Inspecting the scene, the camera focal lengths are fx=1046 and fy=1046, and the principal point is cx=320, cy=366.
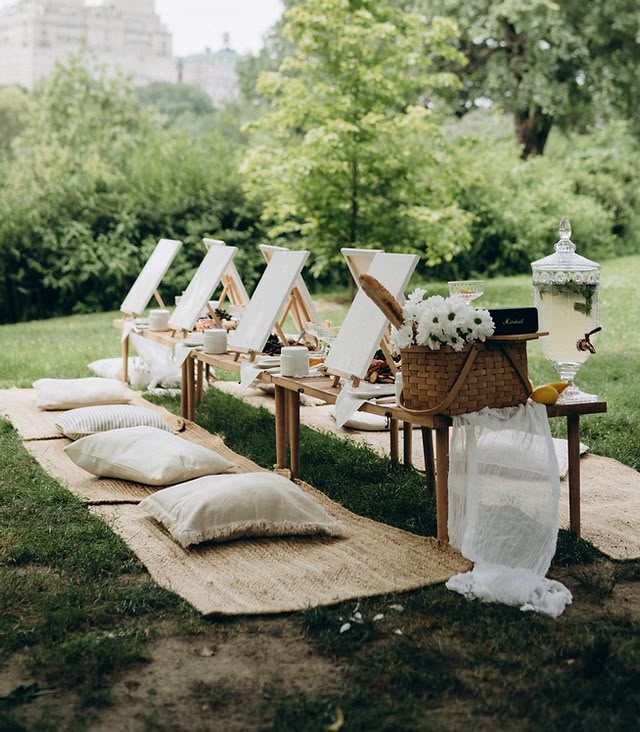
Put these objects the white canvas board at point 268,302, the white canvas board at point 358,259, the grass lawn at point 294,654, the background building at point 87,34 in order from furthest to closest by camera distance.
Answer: the background building at point 87,34, the white canvas board at point 268,302, the white canvas board at point 358,259, the grass lawn at point 294,654

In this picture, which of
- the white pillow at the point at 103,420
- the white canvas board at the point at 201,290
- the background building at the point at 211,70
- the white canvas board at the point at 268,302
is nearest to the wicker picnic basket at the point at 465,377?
the white canvas board at the point at 268,302

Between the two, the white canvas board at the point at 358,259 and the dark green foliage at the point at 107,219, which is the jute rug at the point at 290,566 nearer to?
the white canvas board at the point at 358,259

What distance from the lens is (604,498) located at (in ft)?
15.1

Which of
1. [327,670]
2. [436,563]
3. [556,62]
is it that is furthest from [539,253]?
[327,670]

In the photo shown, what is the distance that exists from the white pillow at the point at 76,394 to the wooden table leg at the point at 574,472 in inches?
134

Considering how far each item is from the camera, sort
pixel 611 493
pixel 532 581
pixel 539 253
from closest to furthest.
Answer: pixel 532 581, pixel 611 493, pixel 539 253

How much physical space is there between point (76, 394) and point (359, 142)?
19.7 ft

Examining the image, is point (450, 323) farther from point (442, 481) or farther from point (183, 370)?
point (183, 370)

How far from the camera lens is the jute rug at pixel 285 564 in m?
3.38

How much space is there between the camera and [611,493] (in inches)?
185

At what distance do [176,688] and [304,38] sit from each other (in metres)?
9.81

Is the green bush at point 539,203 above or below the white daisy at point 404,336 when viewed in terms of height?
above

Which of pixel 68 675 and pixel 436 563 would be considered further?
pixel 436 563

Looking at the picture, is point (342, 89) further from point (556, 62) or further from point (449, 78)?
point (556, 62)
